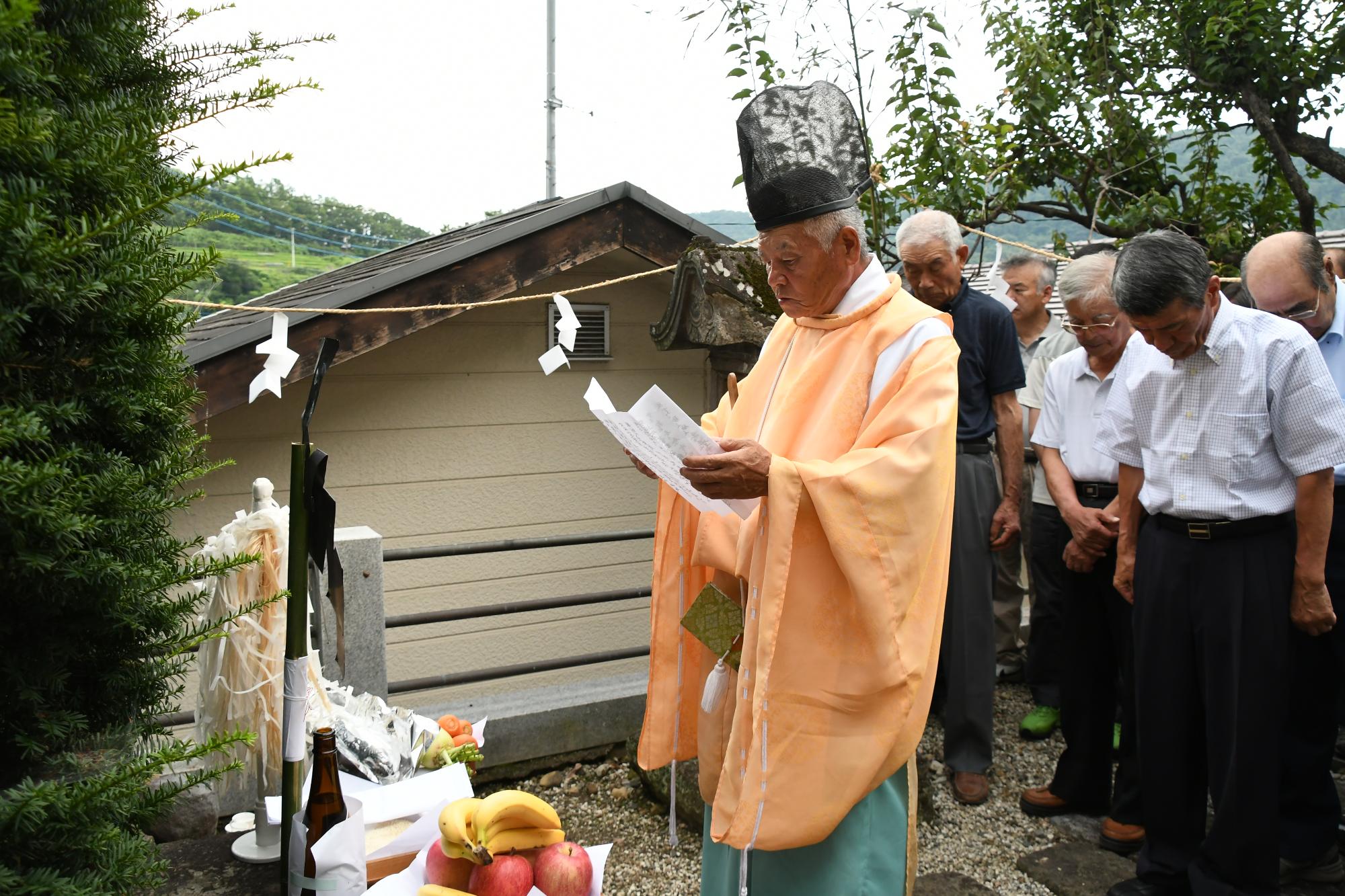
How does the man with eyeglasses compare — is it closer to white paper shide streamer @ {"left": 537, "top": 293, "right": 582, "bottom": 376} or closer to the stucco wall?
white paper shide streamer @ {"left": 537, "top": 293, "right": 582, "bottom": 376}

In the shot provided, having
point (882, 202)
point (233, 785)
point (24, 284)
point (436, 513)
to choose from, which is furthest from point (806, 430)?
point (882, 202)

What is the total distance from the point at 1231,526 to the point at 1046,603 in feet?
5.84

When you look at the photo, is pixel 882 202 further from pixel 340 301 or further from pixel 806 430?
pixel 806 430

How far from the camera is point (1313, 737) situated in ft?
11.5

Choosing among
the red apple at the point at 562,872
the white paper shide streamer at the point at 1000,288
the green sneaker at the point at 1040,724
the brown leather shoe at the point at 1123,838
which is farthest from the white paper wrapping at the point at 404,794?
the white paper shide streamer at the point at 1000,288

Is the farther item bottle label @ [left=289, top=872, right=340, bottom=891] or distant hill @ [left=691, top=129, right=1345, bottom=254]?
distant hill @ [left=691, top=129, right=1345, bottom=254]

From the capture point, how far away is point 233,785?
3.10 meters

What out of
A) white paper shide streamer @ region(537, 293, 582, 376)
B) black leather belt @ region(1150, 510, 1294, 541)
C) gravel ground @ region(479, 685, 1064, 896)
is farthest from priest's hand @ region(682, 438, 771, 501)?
gravel ground @ region(479, 685, 1064, 896)

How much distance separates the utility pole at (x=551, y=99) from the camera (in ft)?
45.0

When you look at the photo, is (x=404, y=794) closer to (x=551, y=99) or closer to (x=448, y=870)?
(x=448, y=870)

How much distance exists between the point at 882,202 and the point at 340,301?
12.2ft

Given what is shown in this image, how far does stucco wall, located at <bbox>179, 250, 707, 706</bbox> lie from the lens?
591 cm

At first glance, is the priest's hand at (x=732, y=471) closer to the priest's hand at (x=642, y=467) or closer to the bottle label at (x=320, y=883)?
the priest's hand at (x=642, y=467)

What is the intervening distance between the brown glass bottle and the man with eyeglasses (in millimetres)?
3089
